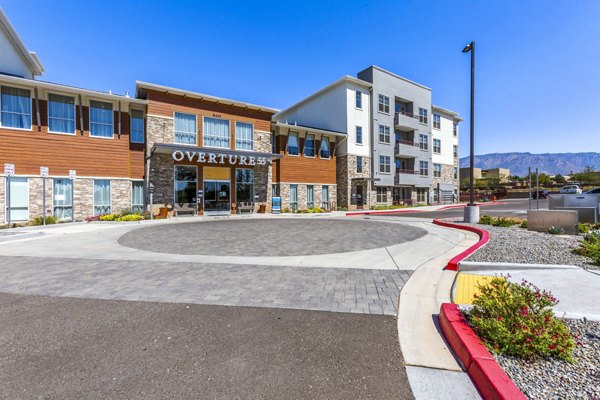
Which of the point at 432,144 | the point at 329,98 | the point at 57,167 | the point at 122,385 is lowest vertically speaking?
the point at 122,385

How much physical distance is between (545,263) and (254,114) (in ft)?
76.9

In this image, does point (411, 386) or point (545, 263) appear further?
point (545, 263)

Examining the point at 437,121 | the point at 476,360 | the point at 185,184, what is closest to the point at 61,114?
the point at 185,184

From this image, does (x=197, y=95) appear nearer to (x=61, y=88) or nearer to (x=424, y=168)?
(x=61, y=88)

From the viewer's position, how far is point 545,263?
20.1 feet

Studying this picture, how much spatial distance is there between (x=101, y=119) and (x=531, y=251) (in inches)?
966

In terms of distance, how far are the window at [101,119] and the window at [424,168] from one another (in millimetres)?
34664

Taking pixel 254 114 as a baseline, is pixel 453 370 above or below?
below

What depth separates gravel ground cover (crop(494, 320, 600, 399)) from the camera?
233 cm

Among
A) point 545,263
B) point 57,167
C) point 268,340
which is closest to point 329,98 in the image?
point 57,167

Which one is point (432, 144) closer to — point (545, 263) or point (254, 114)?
point (254, 114)

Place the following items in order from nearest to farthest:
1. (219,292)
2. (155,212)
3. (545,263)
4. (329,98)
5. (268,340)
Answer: (268,340)
(219,292)
(545,263)
(155,212)
(329,98)

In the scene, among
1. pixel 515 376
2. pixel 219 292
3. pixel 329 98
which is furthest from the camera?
pixel 329 98

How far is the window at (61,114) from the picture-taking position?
17953 mm
